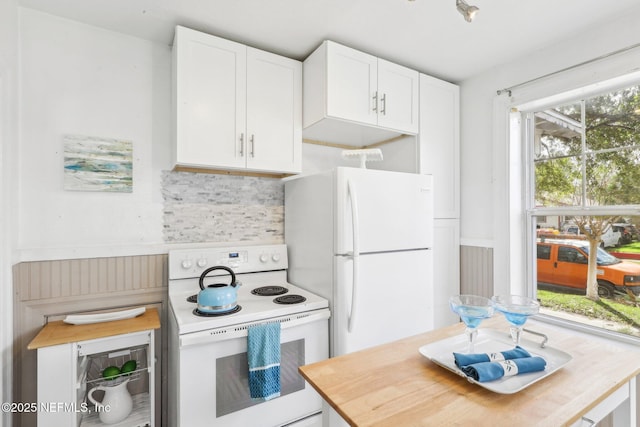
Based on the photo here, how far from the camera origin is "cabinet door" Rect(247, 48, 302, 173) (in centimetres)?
194

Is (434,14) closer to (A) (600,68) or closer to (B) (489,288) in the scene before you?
(A) (600,68)

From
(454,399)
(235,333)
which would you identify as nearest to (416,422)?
(454,399)

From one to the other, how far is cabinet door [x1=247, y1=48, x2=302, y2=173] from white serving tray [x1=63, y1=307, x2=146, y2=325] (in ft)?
3.46

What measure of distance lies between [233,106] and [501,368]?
5.93 ft

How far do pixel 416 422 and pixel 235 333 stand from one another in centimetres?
99

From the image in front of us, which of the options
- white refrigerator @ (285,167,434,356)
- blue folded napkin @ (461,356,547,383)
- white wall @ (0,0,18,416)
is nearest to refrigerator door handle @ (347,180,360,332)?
white refrigerator @ (285,167,434,356)

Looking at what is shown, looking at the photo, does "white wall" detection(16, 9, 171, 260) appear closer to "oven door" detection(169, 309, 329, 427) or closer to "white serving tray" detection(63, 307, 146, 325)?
"white serving tray" detection(63, 307, 146, 325)

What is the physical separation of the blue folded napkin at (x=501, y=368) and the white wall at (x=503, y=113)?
1483 mm

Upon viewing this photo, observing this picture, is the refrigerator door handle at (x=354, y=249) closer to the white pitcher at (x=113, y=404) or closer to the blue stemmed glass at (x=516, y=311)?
the blue stemmed glass at (x=516, y=311)

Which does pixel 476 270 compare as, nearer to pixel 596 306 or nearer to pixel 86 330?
pixel 596 306

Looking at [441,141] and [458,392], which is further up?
[441,141]

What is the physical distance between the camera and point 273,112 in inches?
79.1

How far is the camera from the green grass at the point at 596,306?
1806mm

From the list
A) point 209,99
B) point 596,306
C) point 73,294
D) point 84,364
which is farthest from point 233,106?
point 596,306
